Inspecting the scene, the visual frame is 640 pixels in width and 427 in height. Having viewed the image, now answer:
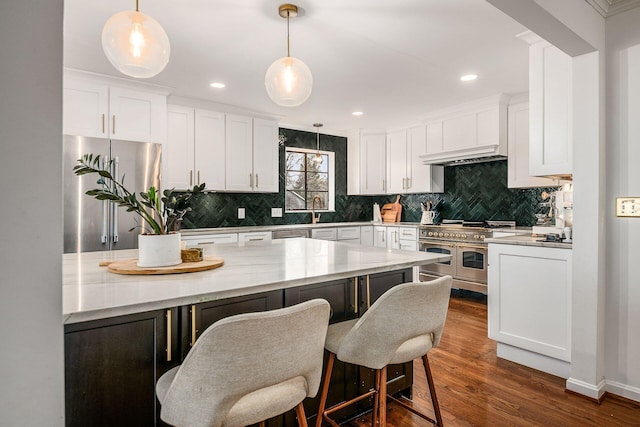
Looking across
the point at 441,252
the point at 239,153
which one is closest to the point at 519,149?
the point at 441,252

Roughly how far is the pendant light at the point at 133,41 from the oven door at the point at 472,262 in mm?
3777

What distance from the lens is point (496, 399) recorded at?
2.13 m

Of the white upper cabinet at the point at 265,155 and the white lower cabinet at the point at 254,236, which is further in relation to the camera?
the white upper cabinet at the point at 265,155

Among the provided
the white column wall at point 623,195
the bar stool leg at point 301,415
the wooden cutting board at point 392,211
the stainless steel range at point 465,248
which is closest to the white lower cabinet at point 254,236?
the stainless steel range at point 465,248

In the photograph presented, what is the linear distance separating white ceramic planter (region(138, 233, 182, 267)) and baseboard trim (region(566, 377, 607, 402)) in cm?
243

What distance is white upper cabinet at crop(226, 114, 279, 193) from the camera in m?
4.45

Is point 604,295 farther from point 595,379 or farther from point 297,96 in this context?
point 297,96

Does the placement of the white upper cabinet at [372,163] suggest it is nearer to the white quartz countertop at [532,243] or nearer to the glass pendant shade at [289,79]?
the white quartz countertop at [532,243]

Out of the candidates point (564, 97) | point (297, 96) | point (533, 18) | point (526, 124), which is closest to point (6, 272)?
point (297, 96)

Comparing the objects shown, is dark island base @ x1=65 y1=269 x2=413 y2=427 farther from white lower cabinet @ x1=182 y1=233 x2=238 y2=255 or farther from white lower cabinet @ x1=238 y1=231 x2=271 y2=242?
white lower cabinet @ x1=238 y1=231 x2=271 y2=242

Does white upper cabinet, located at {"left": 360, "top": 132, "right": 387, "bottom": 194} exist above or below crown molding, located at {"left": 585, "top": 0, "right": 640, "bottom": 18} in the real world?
below

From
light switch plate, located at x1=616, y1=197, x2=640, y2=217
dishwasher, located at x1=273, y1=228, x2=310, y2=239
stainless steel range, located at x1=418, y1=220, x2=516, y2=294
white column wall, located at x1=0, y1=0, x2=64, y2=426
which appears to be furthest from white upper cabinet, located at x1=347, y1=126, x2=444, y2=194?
white column wall, located at x1=0, y1=0, x2=64, y2=426

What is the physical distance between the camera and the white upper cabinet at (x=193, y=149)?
13.2 feet

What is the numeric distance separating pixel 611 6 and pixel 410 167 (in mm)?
3203
